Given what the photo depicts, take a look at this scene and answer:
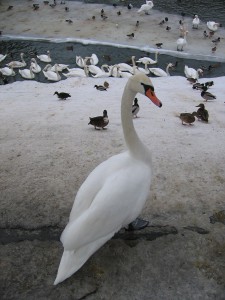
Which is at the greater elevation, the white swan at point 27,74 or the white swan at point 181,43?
the white swan at point 181,43

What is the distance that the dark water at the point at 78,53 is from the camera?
739 inches

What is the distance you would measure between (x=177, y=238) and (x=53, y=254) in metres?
1.60

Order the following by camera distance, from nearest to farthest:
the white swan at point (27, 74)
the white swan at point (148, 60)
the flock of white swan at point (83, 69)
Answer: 1. the flock of white swan at point (83, 69)
2. the white swan at point (27, 74)
3. the white swan at point (148, 60)

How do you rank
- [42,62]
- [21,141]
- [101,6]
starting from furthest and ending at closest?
[101,6]
[42,62]
[21,141]

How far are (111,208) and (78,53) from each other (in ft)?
60.8

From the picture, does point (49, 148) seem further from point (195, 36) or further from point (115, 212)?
point (195, 36)

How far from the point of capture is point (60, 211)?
5.04 metres

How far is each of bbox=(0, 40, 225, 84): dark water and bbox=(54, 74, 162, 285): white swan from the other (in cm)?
1458

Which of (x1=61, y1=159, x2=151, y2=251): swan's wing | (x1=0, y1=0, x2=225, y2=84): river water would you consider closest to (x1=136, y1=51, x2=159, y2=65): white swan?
(x1=0, y1=0, x2=225, y2=84): river water

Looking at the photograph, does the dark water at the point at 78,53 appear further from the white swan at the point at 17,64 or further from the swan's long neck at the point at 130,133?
the swan's long neck at the point at 130,133

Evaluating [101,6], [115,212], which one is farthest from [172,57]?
[115,212]

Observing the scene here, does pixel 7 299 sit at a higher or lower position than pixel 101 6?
higher

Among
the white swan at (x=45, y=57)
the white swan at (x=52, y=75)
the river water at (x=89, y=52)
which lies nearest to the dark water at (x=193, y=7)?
the river water at (x=89, y=52)

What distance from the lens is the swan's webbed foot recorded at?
4.64 metres
